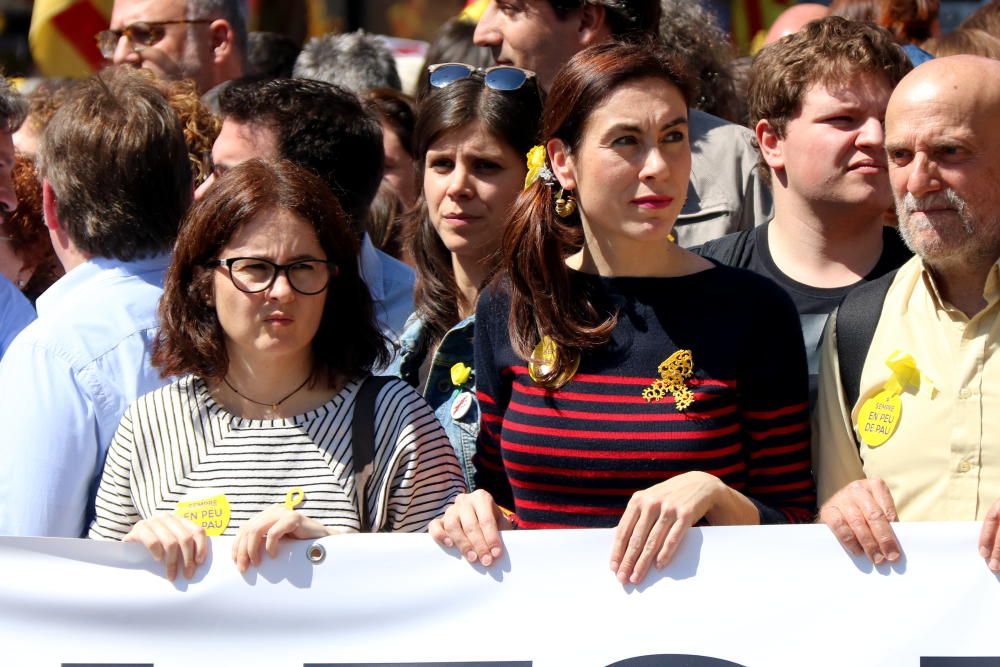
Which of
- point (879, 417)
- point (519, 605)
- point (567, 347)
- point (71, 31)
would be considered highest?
point (71, 31)

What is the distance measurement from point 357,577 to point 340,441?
0.30 m

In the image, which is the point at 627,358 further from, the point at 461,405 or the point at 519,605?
the point at 461,405

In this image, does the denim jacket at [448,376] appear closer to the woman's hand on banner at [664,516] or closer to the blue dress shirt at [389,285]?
the blue dress shirt at [389,285]

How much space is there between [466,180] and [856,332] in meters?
1.44

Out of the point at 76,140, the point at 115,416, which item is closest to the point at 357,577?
the point at 115,416

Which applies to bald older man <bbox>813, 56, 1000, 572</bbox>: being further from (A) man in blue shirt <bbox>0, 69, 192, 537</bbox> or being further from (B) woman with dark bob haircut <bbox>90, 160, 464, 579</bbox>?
(A) man in blue shirt <bbox>0, 69, 192, 537</bbox>

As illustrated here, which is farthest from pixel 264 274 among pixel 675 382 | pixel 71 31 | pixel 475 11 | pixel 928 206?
pixel 71 31

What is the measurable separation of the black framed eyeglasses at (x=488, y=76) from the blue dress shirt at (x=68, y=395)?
4.05 feet

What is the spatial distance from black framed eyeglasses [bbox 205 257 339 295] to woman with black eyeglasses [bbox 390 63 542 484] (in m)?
0.93

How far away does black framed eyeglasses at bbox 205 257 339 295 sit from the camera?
3.09 meters

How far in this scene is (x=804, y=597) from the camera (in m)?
2.83

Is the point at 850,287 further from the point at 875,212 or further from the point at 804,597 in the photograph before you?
the point at 804,597

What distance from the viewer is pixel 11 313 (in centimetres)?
390

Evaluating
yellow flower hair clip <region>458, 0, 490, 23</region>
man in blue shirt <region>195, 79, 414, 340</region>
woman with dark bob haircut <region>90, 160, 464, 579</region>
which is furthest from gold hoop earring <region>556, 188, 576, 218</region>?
yellow flower hair clip <region>458, 0, 490, 23</region>
